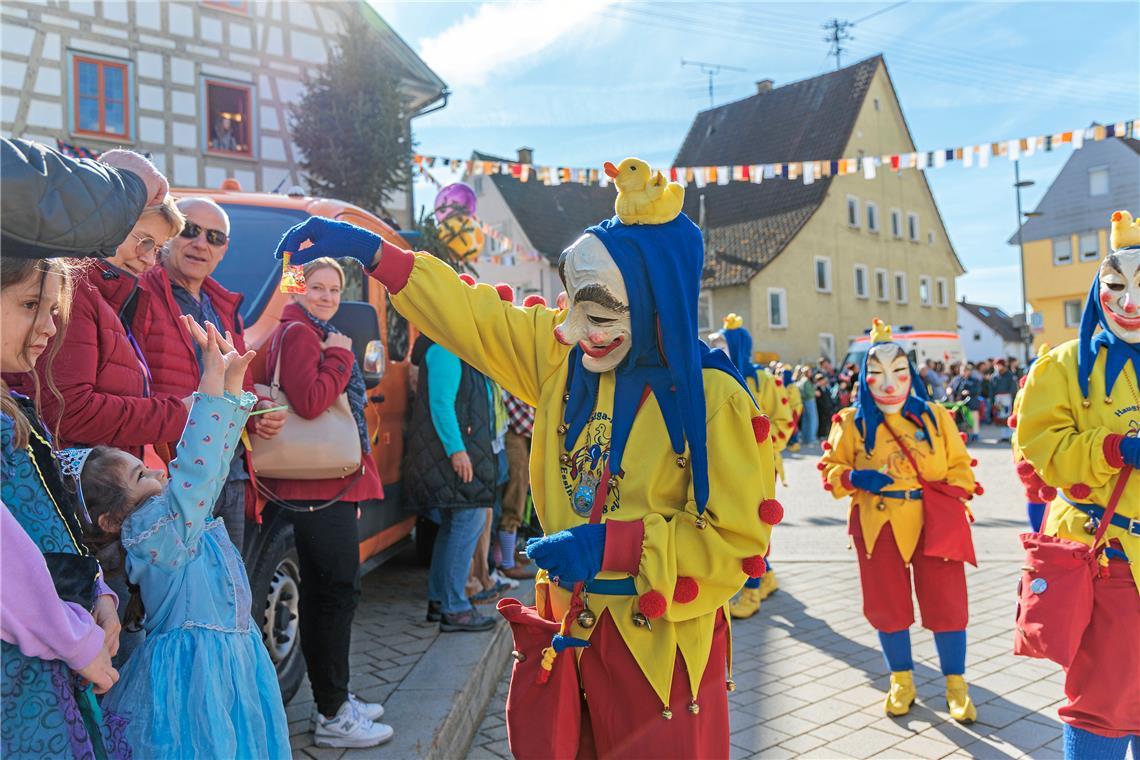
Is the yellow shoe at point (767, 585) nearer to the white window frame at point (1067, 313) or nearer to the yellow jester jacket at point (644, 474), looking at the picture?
the yellow jester jacket at point (644, 474)

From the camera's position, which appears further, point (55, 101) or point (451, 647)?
point (55, 101)

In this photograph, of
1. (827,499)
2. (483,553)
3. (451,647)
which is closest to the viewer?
(451,647)

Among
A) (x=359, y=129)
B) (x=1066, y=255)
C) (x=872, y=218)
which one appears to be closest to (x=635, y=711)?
(x=359, y=129)

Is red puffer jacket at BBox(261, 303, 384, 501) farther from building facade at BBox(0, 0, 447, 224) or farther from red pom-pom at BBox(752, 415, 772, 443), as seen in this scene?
building facade at BBox(0, 0, 447, 224)

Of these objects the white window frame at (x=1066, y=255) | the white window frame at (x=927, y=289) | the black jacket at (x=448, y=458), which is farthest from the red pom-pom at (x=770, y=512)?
the white window frame at (x=1066, y=255)

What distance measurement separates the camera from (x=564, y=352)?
2541 mm

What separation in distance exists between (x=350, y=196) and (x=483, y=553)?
350 inches

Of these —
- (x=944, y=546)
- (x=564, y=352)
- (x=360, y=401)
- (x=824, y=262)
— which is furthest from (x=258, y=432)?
(x=824, y=262)

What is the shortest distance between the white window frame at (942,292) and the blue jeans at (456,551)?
122 feet

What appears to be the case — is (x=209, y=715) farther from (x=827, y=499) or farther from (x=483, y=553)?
(x=827, y=499)

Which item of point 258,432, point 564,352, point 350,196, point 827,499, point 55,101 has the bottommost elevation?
point 827,499

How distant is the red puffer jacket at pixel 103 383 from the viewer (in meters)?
2.36

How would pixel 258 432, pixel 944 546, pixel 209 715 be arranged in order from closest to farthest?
pixel 209 715, pixel 258 432, pixel 944 546

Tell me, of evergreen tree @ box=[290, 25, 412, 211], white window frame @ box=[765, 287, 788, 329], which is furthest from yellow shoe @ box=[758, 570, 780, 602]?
white window frame @ box=[765, 287, 788, 329]
